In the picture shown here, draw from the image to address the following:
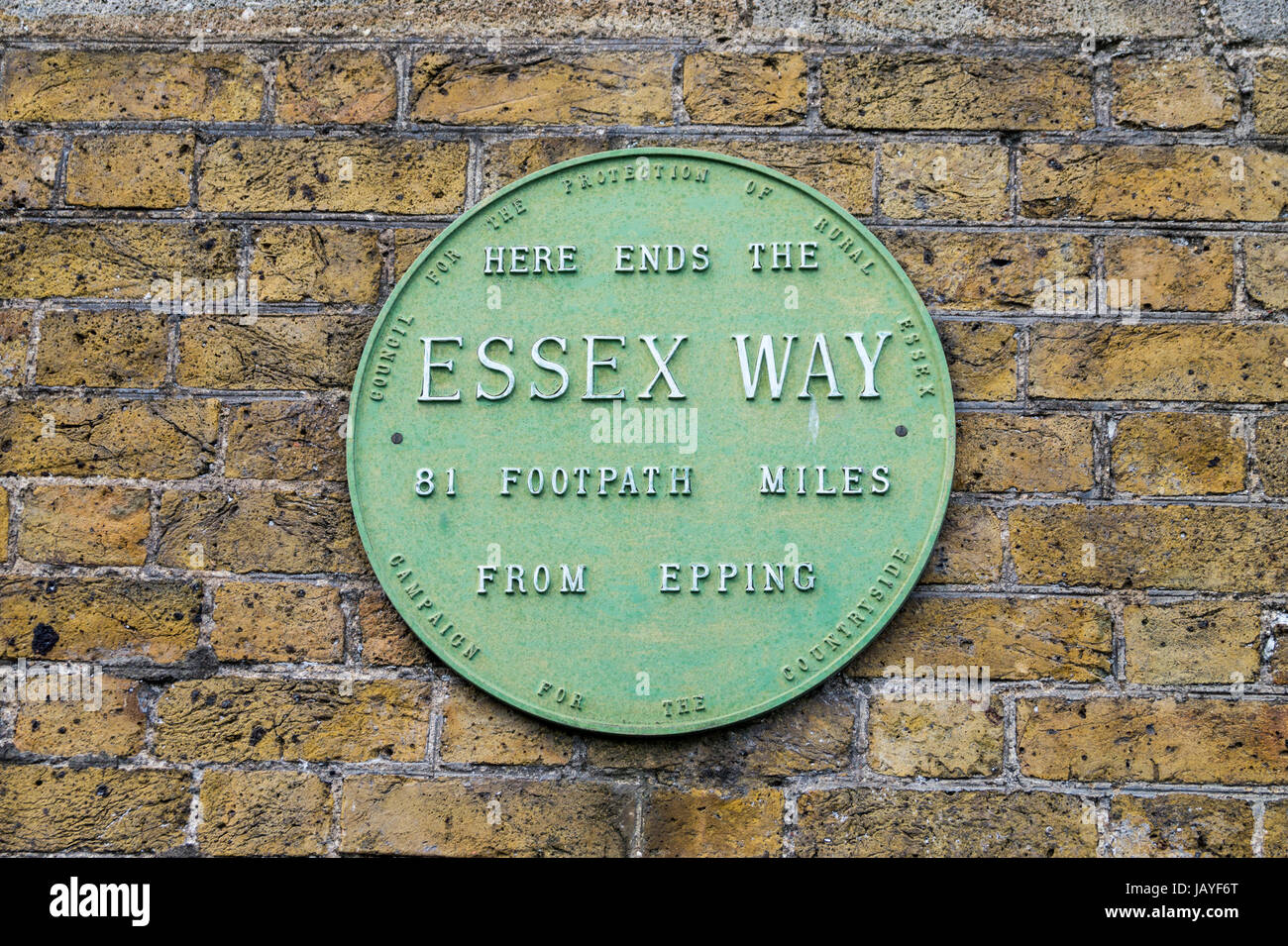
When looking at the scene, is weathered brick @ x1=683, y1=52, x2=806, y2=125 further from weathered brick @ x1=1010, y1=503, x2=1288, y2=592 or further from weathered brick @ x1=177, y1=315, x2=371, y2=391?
weathered brick @ x1=1010, y1=503, x2=1288, y2=592

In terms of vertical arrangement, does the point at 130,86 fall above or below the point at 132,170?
above

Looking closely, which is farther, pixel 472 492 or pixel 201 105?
pixel 201 105

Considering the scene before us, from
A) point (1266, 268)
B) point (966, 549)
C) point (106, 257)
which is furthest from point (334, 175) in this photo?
point (1266, 268)

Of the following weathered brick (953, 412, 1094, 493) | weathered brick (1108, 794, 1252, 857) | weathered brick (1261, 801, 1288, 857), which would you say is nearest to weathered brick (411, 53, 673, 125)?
weathered brick (953, 412, 1094, 493)

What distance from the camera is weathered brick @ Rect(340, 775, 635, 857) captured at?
186 centimetres

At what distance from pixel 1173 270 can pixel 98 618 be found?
2011 mm

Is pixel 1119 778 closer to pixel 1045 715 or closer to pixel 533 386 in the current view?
pixel 1045 715

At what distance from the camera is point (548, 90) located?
2.06 m

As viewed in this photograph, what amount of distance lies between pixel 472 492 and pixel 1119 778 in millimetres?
1192

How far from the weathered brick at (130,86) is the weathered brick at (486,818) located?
1286 millimetres

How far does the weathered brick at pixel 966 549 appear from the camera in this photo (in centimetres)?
191

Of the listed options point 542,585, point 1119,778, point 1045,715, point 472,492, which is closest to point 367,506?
point 472,492

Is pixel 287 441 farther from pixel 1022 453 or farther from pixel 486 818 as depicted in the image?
pixel 1022 453

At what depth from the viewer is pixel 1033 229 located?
2.00 m
